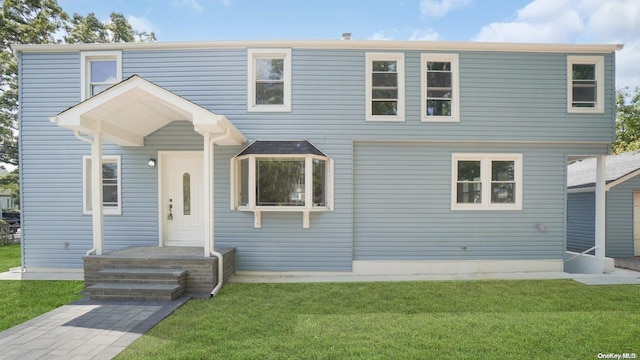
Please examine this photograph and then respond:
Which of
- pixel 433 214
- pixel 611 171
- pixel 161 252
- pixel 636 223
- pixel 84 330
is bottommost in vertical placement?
pixel 84 330

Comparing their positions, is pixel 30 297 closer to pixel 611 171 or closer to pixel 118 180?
pixel 118 180

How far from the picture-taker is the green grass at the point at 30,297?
4351 millimetres

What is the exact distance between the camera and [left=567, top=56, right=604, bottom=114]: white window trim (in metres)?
6.95

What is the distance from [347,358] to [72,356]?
3.00m

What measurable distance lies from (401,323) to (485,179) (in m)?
4.54

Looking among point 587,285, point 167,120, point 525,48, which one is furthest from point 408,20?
point 587,285

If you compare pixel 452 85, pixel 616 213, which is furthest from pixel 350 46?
pixel 616 213

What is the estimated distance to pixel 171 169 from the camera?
22.6 feet

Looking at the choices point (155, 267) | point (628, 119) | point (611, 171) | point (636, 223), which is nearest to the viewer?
point (155, 267)

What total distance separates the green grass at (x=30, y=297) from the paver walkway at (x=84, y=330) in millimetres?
254

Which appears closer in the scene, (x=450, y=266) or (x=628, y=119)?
(x=450, y=266)

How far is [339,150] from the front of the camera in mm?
6746

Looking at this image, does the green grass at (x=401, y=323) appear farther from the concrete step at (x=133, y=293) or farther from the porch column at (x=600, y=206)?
the porch column at (x=600, y=206)

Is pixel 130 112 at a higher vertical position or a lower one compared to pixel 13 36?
lower
